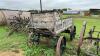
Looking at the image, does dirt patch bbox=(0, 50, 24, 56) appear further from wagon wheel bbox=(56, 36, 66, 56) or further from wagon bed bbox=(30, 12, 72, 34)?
wagon wheel bbox=(56, 36, 66, 56)

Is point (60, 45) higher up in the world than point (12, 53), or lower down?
higher up

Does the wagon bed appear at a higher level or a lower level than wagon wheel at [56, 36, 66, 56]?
higher

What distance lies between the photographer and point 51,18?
992cm

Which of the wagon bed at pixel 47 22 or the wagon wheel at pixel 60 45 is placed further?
the wagon bed at pixel 47 22

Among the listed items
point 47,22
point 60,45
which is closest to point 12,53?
point 47,22

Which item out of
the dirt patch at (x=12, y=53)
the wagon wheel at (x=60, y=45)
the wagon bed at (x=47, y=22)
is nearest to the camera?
the wagon wheel at (x=60, y=45)

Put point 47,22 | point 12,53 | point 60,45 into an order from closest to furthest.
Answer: point 60,45 → point 47,22 → point 12,53

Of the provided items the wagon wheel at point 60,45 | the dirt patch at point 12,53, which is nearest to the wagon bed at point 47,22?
the wagon wheel at point 60,45

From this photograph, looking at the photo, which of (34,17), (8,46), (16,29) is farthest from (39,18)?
(16,29)

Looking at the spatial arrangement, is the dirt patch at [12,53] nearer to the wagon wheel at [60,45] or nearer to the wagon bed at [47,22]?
the wagon bed at [47,22]

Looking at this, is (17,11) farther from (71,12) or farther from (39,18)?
(71,12)

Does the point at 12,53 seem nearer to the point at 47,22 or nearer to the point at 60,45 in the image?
the point at 47,22

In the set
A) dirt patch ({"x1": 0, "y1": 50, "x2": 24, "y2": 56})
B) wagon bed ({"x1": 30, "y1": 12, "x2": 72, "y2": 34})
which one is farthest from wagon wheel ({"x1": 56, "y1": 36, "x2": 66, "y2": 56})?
dirt patch ({"x1": 0, "y1": 50, "x2": 24, "y2": 56})

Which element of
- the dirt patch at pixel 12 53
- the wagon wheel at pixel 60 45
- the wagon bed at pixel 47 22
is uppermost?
the wagon bed at pixel 47 22
